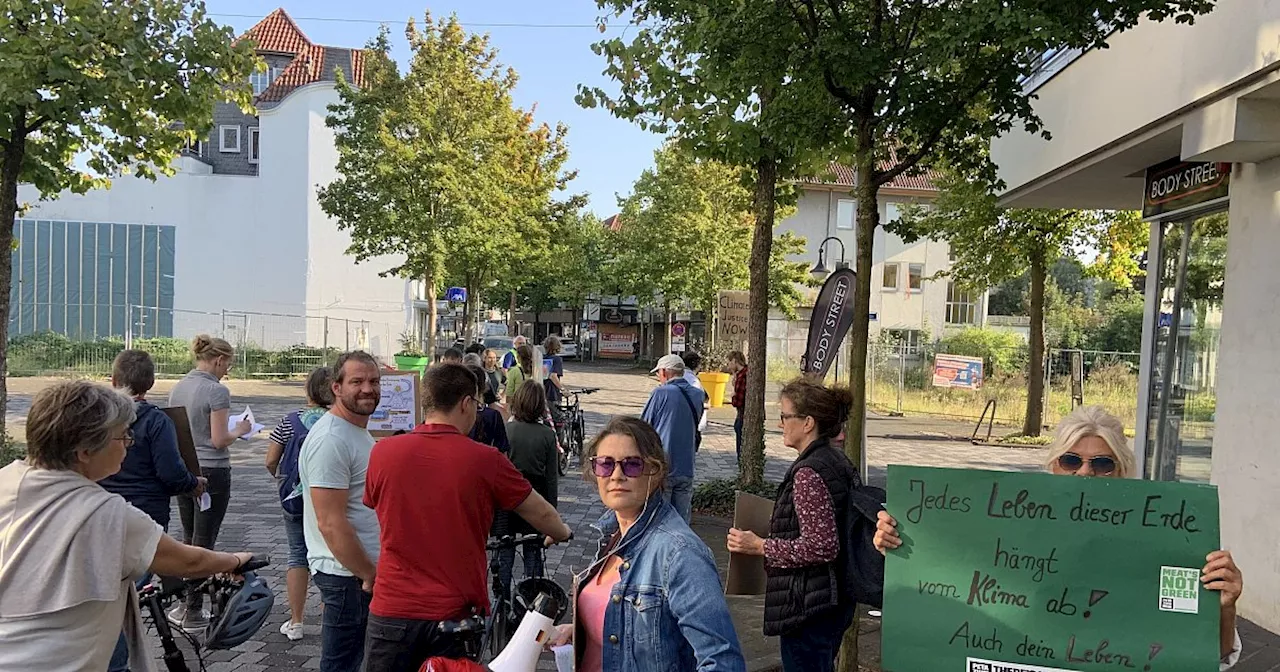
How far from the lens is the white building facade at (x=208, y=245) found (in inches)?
1248

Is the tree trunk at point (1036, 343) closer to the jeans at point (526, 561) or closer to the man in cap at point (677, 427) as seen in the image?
the man in cap at point (677, 427)

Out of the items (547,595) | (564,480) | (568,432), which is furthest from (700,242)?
(547,595)

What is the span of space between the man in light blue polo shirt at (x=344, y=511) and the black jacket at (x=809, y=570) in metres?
1.60

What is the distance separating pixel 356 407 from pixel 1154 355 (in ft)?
27.8

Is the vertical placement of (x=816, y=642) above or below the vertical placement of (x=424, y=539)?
below

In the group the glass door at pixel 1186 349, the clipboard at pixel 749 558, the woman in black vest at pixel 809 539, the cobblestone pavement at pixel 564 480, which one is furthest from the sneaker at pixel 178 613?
the glass door at pixel 1186 349

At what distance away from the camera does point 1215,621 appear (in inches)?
89.4

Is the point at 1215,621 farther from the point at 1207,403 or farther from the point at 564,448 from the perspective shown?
the point at 564,448

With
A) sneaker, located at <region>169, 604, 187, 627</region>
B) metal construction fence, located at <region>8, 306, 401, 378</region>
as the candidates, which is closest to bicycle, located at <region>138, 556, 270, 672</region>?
sneaker, located at <region>169, 604, 187, 627</region>

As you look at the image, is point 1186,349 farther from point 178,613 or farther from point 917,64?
point 178,613

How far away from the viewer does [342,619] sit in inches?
144

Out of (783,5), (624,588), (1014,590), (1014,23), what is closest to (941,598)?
(1014,590)

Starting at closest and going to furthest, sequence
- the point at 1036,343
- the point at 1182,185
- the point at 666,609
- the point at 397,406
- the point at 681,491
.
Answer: the point at 666,609 < the point at 397,406 < the point at 681,491 < the point at 1182,185 < the point at 1036,343

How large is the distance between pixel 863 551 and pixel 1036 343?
16.6 meters
